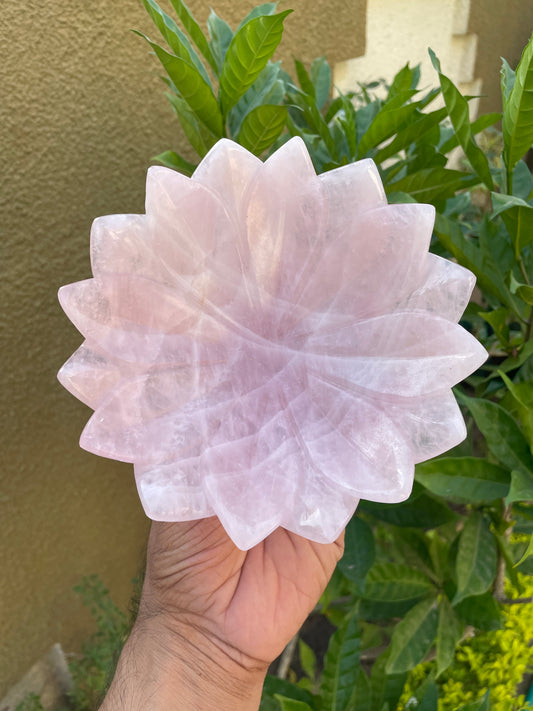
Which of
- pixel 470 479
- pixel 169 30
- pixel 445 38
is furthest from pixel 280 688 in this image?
pixel 445 38

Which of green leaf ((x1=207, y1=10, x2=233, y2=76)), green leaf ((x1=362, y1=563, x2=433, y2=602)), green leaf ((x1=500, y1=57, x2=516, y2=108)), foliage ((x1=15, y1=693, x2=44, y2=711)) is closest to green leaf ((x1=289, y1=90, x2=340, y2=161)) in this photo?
green leaf ((x1=207, y1=10, x2=233, y2=76))

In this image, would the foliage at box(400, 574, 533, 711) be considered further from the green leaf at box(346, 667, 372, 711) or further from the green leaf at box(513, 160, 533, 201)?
the green leaf at box(513, 160, 533, 201)

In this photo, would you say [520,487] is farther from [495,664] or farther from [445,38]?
[445,38]

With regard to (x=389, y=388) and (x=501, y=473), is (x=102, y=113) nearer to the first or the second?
(x=389, y=388)

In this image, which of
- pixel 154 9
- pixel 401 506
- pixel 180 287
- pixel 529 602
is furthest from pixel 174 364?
pixel 529 602

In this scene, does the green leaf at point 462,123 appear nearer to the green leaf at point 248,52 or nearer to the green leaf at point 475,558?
the green leaf at point 248,52

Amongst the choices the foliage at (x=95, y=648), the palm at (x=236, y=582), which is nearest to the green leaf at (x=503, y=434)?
the palm at (x=236, y=582)
